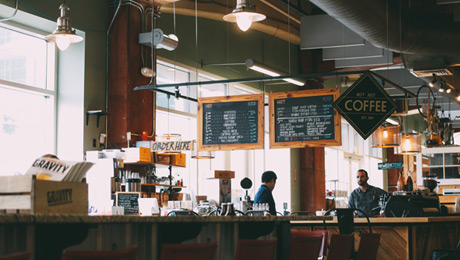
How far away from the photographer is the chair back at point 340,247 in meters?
4.75

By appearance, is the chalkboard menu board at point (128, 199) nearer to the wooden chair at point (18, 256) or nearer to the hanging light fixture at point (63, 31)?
the hanging light fixture at point (63, 31)

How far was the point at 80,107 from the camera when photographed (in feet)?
28.1

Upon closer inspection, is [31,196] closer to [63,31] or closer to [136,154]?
[63,31]

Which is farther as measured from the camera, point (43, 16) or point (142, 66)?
point (142, 66)

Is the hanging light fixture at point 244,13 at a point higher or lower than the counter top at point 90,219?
higher

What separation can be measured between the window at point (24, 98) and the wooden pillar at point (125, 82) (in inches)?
32.6

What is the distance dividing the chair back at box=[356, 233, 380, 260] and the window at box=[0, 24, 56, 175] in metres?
4.80

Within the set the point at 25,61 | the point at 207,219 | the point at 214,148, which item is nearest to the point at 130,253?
the point at 207,219

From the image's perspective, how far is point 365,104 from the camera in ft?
21.9

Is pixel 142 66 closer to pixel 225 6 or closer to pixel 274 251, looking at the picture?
pixel 225 6

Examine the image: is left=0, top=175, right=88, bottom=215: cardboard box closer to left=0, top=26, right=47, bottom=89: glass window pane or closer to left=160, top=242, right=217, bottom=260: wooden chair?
left=160, top=242, right=217, bottom=260: wooden chair

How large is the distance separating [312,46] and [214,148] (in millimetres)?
3006

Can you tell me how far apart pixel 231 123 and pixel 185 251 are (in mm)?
5307

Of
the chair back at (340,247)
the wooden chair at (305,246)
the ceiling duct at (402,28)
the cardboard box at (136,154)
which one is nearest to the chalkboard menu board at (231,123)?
the cardboard box at (136,154)
